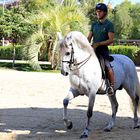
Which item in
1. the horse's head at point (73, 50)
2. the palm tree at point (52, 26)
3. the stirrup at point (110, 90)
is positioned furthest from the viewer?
the palm tree at point (52, 26)

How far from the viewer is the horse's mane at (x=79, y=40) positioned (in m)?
7.47

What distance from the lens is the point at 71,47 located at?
7488 millimetres

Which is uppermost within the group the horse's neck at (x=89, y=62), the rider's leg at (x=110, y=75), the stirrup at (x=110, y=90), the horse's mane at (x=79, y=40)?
the horse's mane at (x=79, y=40)

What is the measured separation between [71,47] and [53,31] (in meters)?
21.9

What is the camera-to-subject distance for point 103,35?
8156mm

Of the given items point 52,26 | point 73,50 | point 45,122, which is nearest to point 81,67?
point 73,50

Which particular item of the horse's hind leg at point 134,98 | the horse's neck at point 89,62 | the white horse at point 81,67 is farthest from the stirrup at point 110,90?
the horse's hind leg at point 134,98

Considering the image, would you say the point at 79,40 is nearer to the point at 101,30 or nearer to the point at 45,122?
the point at 101,30

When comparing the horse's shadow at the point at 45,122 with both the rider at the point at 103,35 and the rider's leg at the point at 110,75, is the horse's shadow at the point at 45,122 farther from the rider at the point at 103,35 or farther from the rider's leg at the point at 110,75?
the rider at the point at 103,35

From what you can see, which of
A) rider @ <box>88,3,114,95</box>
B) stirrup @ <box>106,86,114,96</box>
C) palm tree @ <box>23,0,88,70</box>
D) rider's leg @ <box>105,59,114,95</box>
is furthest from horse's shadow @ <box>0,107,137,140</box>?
palm tree @ <box>23,0,88,70</box>

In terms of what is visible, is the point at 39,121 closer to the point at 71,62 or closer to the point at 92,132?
the point at 92,132

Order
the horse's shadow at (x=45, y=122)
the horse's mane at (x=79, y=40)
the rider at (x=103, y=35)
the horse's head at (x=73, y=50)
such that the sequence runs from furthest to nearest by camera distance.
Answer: the rider at (x=103, y=35) → the horse's shadow at (x=45, y=122) → the horse's mane at (x=79, y=40) → the horse's head at (x=73, y=50)

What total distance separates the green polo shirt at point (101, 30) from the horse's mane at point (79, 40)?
15.9 inches

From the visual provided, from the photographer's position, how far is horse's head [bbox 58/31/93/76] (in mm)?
7340
